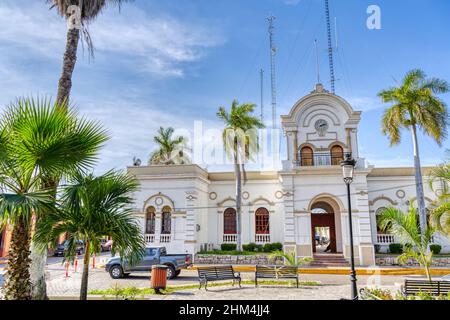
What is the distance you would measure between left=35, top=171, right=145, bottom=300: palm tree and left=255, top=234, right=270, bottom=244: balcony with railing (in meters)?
15.8

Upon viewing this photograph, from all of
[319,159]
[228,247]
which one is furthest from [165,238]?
[319,159]

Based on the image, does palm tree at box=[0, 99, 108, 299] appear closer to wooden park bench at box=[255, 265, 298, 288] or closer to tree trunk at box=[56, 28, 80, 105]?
tree trunk at box=[56, 28, 80, 105]

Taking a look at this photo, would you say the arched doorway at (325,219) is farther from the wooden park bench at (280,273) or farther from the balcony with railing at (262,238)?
the wooden park bench at (280,273)

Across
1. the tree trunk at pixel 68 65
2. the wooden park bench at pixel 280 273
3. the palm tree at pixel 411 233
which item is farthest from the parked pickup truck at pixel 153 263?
the palm tree at pixel 411 233

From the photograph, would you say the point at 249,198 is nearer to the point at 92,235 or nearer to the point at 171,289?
the point at 171,289

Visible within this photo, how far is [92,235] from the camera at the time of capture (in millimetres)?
7660

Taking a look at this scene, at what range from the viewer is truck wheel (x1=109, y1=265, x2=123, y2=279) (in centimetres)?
1583

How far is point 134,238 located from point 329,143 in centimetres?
1817

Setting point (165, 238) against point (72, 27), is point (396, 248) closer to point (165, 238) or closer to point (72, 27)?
point (165, 238)

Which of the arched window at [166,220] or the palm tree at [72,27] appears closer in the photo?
the palm tree at [72,27]

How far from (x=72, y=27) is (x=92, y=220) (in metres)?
7.06

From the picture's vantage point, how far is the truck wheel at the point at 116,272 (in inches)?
623

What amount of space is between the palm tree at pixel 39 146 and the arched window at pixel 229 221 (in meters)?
17.1

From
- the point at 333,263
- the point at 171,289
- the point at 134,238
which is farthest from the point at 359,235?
the point at 134,238
